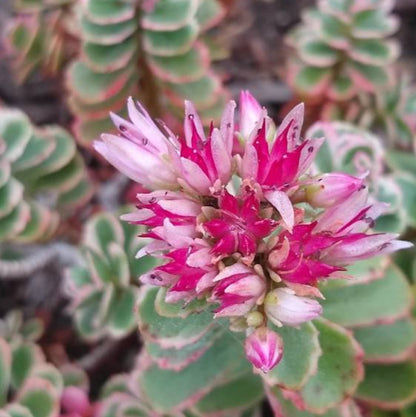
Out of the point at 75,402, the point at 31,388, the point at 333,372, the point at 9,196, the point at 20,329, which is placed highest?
the point at 9,196

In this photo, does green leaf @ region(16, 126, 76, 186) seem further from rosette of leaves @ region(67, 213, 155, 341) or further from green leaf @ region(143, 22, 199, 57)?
green leaf @ region(143, 22, 199, 57)

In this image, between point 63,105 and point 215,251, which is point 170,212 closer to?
point 215,251

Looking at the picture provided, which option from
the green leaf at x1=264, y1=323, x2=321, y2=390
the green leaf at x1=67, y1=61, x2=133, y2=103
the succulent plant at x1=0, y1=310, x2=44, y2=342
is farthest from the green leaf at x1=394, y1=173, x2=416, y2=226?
the succulent plant at x1=0, y1=310, x2=44, y2=342

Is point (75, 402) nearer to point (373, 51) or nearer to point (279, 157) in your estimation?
point (279, 157)

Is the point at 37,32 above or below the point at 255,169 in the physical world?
below

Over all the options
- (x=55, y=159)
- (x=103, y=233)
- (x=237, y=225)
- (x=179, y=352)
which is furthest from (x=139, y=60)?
(x=237, y=225)

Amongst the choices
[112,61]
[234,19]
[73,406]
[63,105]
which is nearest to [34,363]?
[73,406]
